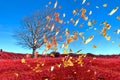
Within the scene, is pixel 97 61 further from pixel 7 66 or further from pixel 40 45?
pixel 40 45

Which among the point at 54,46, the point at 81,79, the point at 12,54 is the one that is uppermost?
the point at 12,54

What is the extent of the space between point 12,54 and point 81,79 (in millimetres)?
26438

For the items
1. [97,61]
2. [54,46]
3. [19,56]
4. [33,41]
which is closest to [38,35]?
[33,41]

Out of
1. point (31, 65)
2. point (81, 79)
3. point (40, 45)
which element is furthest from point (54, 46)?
point (40, 45)

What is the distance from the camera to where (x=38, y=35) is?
46.6 metres

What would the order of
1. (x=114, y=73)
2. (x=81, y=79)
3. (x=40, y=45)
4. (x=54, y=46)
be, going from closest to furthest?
(x=54, y=46) < (x=81, y=79) < (x=114, y=73) < (x=40, y=45)

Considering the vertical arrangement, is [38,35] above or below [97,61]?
above

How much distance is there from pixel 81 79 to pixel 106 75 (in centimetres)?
183

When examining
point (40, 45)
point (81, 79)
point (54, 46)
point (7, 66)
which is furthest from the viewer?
point (40, 45)

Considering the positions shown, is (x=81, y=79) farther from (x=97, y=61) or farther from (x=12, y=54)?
(x=12, y=54)

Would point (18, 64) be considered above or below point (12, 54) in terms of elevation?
below

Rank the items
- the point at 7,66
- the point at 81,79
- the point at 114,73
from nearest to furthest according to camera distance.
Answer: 1. the point at 81,79
2. the point at 114,73
3. the point at 7,66

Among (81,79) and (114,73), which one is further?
(114,73)

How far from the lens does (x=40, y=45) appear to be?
46188 mm
